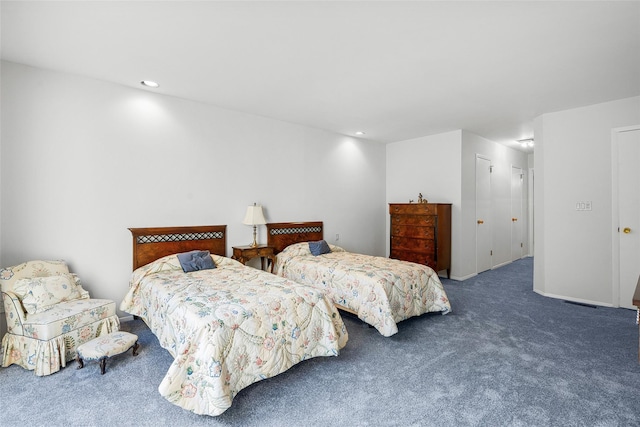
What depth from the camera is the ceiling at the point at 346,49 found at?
2225 mm

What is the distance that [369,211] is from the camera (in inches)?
253

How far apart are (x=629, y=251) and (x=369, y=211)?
12.7 ft

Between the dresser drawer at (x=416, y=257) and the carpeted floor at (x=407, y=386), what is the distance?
1938 millimetres

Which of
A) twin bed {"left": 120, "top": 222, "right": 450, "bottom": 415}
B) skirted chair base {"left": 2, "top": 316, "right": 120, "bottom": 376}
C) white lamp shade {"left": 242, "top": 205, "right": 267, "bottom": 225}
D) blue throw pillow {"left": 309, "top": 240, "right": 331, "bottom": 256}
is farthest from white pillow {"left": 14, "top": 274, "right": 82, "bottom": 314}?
blue throw pillow {"left": 309, "top": 240, "right": 331, "bottom": 256}

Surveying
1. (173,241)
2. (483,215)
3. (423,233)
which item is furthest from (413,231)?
(173,241)

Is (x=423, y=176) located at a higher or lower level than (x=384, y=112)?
lower

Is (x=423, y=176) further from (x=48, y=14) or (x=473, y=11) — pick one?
(x=48, y=14)

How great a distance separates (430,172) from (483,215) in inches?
54.7

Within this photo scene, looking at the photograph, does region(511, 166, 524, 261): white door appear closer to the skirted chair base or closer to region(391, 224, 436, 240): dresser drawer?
region(391, 224, 436, 240): dresser drawer

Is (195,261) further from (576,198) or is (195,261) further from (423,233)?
(576,198)

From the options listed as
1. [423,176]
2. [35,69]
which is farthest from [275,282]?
[423,176]

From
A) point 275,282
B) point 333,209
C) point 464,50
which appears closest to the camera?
point 464,50

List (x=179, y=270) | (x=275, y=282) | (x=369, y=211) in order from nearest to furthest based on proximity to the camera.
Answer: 1. (x=275, y=282)
2. (x=179, y=270)
3. (x=369, y=211)

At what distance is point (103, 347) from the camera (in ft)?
8.14
